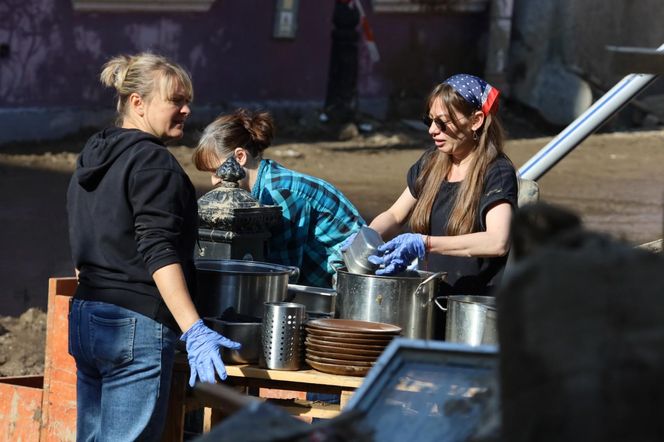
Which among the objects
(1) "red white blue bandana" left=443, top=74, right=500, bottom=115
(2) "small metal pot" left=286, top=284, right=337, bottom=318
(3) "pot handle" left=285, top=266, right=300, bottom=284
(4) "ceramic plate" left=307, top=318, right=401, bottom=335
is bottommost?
(4) "ceramic plate" left=307, top=318, right=401, bottom=335

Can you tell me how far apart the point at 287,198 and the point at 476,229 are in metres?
0.93

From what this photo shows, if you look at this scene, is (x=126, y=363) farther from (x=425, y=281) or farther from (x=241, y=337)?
(x=425, y=281)

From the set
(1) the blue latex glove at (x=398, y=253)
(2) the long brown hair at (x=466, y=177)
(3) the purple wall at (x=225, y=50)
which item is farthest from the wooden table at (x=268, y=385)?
(3) the purple wall at (x=225, y=50)

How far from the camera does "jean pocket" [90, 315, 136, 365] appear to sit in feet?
11.2

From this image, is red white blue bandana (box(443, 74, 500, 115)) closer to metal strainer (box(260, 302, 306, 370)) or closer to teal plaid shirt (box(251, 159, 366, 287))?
teal plaid shirt (box(251, 159, 366, 287))

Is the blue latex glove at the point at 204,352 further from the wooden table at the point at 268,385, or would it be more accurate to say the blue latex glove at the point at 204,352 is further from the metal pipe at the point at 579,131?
the metal pipe at the point at 579,131

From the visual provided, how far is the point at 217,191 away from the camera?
4.48 meters

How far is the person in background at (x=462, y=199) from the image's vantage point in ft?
12.8

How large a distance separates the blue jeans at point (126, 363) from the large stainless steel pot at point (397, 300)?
673 millimetres

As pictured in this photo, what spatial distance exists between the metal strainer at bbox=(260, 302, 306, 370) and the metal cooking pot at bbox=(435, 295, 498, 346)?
470 millimetres

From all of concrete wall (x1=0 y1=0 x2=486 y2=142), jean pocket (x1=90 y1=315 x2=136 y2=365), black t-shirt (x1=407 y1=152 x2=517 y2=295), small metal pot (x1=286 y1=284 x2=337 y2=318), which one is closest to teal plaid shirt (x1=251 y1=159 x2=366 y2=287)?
small metal pot (x1=286 y1=284 x2=337 y2=318)

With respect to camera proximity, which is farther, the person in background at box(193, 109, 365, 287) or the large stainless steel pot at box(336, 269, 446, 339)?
the person in background at box(193, 109, 365, 287)

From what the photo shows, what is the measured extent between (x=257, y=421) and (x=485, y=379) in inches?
18.5

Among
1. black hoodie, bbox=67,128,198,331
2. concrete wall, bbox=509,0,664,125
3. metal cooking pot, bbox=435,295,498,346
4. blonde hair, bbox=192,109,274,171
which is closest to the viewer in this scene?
black hoodie, bbox=67,128,198,331
